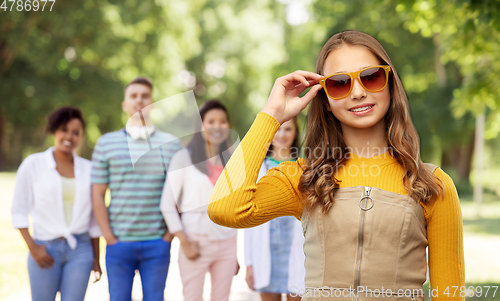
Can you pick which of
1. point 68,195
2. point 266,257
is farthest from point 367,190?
point 68,195

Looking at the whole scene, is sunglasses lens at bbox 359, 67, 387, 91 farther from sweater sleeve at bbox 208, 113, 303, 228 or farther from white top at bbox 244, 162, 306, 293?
white top at bbox 244, 162, 306, 293

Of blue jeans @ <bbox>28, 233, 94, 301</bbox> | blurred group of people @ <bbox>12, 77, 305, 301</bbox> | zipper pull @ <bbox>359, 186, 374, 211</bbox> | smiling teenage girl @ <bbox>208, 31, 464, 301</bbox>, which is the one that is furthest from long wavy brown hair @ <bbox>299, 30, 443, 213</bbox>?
blue jeans @ <bbox>28, 233, 94, 301</bbox>

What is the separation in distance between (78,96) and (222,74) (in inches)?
461

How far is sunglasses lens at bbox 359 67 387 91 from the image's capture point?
73.2 inches

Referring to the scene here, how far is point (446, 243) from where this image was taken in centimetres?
176

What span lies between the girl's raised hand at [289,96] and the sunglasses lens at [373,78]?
19cm

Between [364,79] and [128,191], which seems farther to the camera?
[128,191]

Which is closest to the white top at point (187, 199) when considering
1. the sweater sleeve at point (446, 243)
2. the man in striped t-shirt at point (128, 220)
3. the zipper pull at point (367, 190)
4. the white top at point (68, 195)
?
the man in striped t-shirt at point (128, 220)

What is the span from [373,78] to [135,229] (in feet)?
9.02

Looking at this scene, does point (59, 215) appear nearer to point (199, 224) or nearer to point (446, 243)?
point (199, 224)

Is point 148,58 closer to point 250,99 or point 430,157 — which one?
point 250,99

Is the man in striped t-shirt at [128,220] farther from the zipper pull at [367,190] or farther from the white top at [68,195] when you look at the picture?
the zipper pull at [367,190]

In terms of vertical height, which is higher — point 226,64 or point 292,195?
point 226,64

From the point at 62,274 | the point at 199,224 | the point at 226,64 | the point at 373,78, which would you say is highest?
the point at 226,64
